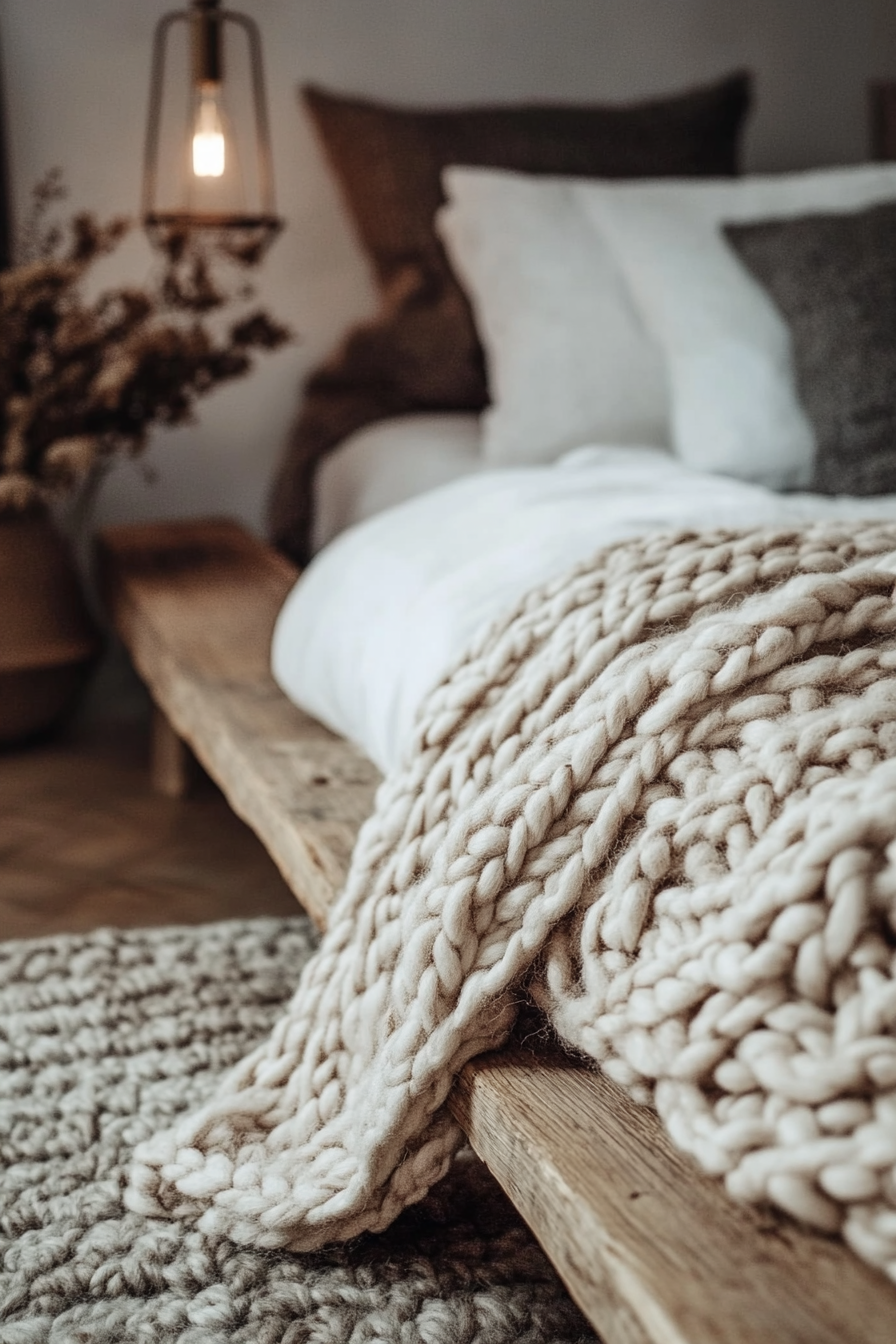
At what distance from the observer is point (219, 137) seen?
6.09 ft

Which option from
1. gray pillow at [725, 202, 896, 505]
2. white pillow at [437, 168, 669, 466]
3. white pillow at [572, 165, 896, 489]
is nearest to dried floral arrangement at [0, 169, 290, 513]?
white pillow at [437, 168, 669, 466]

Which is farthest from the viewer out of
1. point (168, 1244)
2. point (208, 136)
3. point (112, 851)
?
point (208, 136)

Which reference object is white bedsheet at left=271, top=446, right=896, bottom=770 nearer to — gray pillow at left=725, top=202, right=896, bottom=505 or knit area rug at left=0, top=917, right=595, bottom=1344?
gray pillow at left=725, top=202, right=896, bottom=505

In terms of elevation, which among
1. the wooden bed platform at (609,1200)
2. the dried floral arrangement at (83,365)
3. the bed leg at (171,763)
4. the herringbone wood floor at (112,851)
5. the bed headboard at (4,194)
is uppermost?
the bed headboard at (4,194)

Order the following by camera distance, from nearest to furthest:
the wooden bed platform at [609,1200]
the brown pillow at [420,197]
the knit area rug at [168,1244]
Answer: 1. the wooden bed platform at [609,1200]
2. the knit area rug at [168,1244]
3. the brown pillow at [420,197]

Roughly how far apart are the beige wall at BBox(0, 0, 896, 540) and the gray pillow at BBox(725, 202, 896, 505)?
3.36 feet

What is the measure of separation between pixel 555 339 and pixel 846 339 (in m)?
0.41

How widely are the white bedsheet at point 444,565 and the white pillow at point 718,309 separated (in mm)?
83

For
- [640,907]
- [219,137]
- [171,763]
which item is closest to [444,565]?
[640,907]

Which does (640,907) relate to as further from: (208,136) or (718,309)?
(208,136)

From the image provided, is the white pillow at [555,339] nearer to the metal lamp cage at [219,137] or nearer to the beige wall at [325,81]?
the metal lamp cage at [219,137]

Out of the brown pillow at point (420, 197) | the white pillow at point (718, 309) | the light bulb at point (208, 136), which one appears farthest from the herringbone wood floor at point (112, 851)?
the light bulb at point (208, 136)

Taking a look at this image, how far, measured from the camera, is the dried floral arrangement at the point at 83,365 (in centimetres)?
169

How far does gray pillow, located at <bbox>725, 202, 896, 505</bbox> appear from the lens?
53.4 inches
